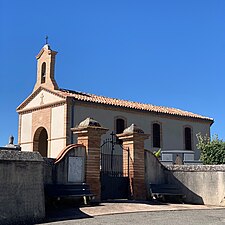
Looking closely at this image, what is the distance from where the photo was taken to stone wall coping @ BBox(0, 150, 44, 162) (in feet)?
31.2

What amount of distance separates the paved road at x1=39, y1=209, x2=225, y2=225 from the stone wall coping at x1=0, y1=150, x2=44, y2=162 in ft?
5.95

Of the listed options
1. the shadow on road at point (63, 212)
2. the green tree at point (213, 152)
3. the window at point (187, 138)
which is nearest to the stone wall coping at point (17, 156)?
the shadow on road at point (63, 212)

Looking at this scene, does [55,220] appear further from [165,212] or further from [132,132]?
[132,132]

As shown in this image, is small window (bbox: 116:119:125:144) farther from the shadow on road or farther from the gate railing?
the shadow on road

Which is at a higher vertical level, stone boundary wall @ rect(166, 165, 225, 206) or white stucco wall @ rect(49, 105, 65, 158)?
white stucco wall @ rect(49, 105, 65, 158)

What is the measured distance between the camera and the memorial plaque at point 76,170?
1259 centimetres

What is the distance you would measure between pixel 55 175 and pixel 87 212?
6.00 ft

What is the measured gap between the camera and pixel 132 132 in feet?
48.4

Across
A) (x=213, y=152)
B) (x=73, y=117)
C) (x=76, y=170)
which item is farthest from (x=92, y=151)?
(x=73, y=117)

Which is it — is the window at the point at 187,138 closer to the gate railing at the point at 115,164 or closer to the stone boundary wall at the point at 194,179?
the stone boundary wall at the point at 194,179

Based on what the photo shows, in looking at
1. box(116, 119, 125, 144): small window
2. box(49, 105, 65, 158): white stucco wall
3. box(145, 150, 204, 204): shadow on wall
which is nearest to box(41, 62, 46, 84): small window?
box(49, 105, 65, 158): white stucco wall

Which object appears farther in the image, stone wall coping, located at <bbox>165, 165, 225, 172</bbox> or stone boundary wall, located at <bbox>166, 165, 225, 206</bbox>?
stone wall coping, located at <bbox>165, 165, 225, 172</bbox>

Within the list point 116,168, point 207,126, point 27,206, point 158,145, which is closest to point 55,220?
point 27,206

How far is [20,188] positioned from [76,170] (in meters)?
3.29
